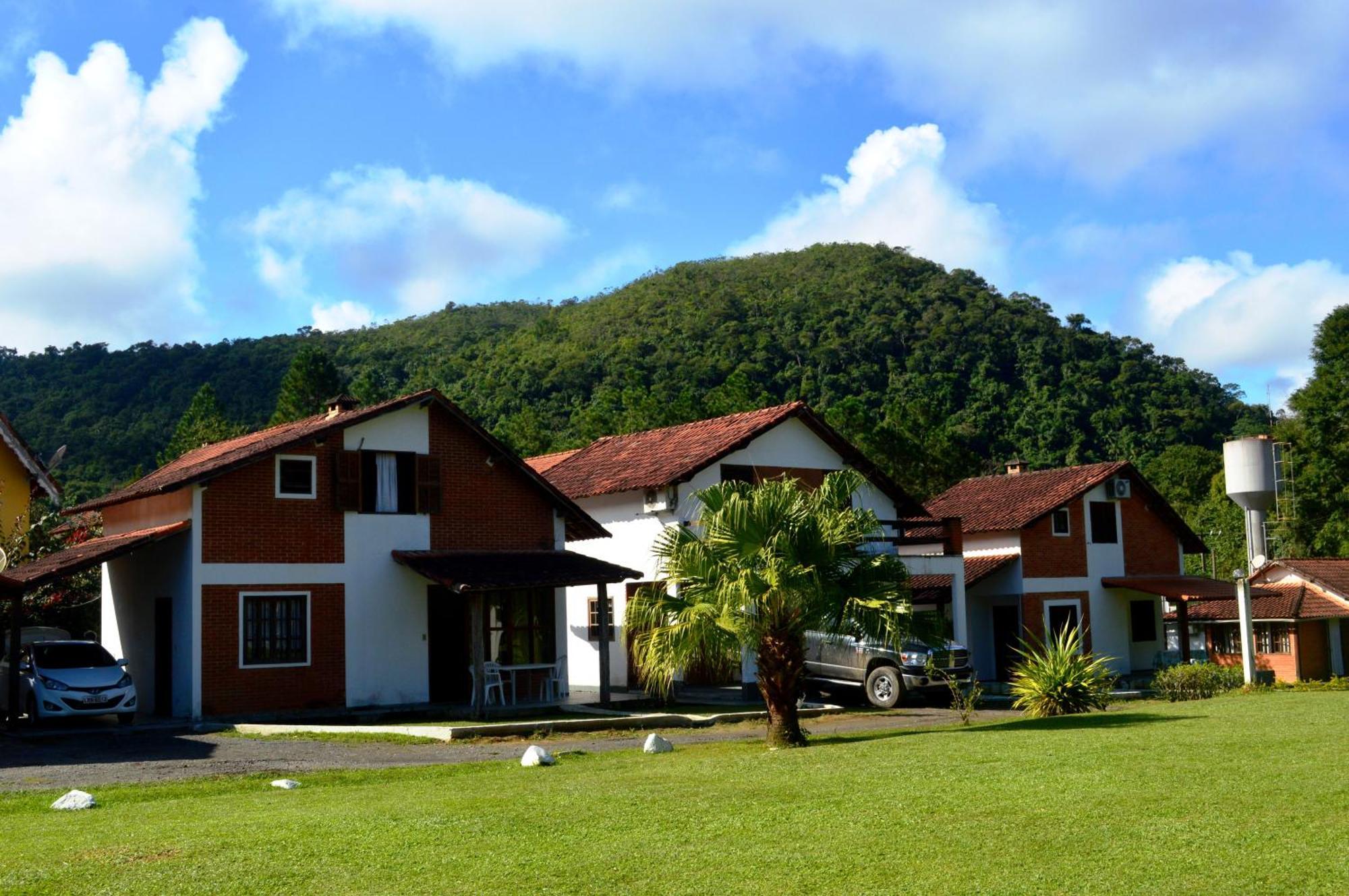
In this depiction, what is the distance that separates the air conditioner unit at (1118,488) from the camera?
37094 mm

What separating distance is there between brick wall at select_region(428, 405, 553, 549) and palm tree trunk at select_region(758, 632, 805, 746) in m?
10.3

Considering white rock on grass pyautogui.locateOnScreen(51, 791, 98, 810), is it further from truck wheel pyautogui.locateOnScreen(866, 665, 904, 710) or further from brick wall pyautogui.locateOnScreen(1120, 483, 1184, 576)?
brick wall pyautogui.locateOnScreen(1120, 483, 1184, 576)

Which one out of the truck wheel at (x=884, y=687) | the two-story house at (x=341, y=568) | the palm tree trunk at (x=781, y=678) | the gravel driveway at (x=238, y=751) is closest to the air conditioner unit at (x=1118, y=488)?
the truck wheel at (x=884, y=687)

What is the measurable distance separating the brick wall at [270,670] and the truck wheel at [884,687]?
9.97 metres

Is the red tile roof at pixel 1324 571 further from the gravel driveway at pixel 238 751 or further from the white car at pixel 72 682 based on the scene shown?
the white car at pixel 72 682

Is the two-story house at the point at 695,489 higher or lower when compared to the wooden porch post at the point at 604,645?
higher

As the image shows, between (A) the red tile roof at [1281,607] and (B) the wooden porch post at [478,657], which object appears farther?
(A) the red tile roof at [1281,607]

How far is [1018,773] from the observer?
12.3 meters

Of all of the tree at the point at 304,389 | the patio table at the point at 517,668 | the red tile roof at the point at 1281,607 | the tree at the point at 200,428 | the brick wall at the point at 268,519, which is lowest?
the patio table at the point at 517,668

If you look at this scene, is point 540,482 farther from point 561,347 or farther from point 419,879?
point 561,347

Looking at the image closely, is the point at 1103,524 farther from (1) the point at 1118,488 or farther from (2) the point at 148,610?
(2) the point at 148,610

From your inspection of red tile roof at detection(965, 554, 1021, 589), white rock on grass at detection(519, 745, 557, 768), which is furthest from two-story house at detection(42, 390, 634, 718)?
red tile roof at detection(965, 554, 1021, 589)

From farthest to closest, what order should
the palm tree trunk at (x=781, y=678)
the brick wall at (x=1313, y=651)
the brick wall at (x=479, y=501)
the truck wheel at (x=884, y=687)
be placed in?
the brick wall at (x=1313, y=651) → the brick wall at (x=479, y=501) → the truck wheel at (x=884, y=687) → the palm tree trunk at (x=781, y=678)

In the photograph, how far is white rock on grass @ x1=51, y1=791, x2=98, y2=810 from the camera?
1275 centimetres
